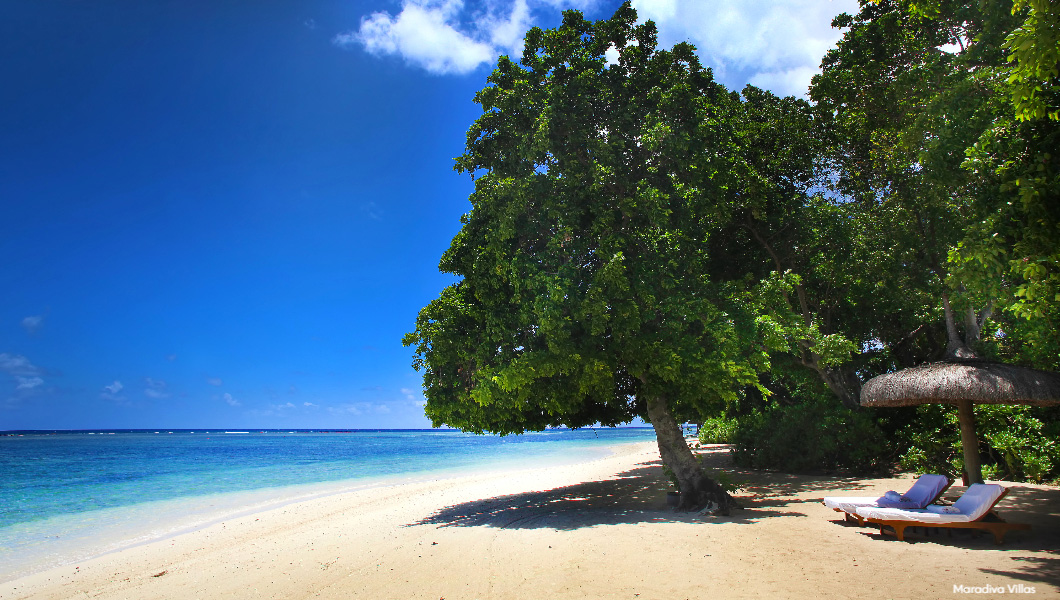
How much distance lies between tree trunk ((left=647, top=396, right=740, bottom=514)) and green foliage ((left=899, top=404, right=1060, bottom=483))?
557 cm

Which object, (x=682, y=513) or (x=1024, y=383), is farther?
(x=682, y=513)

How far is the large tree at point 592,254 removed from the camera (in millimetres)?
9820

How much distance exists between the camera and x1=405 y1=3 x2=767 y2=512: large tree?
982cm

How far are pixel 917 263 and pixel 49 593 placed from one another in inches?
732

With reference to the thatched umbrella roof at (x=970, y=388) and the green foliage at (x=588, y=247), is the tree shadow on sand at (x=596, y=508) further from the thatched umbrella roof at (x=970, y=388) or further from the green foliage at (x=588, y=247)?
the thatched umbrella roof at (x=970, y=388)

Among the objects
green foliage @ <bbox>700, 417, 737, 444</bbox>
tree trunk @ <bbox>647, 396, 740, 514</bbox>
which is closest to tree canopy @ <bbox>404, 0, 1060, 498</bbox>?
tree trunk @ <bbox>647, 396, 740, 514</bbox>

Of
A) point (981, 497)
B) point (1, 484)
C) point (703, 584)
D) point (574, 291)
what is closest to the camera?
point (703, 584)

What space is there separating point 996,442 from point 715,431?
19.1 meters

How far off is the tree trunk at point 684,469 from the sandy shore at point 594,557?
0.47 metres

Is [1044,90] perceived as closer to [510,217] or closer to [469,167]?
[510,217]

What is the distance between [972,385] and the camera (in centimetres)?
825

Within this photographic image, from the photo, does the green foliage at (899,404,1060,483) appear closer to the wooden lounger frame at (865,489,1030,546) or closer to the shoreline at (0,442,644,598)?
the wooden lounger frame at (865,489,1030,546)

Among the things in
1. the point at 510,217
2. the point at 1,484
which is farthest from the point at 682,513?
the point at 1,484

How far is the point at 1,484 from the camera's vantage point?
88.2 feet
